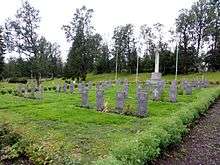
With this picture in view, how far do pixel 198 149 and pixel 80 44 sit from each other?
5423cm

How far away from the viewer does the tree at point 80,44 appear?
206 ft

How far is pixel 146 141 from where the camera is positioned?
29.6 feet

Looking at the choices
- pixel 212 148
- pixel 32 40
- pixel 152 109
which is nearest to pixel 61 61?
pixel 32 40

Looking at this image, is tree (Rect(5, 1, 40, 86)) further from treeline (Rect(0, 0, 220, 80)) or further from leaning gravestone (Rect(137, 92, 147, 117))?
leaning gravestone (Rect(137, 92, 147, 117))

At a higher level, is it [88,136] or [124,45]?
[124,45]

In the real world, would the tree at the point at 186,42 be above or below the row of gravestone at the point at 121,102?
above

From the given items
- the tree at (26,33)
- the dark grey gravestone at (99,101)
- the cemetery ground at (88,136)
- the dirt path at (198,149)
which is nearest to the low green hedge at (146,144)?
the cemetery ground at (88,136)

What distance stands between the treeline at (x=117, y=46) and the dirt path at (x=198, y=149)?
132 ft

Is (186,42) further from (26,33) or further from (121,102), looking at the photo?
(121,102)

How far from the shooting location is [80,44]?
6394 centimetres

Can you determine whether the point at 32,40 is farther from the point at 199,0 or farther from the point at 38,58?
the point at 199,0

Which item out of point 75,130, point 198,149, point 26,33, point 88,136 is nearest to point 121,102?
point 75,130

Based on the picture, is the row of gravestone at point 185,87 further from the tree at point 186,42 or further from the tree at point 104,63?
the tree at point 104,63

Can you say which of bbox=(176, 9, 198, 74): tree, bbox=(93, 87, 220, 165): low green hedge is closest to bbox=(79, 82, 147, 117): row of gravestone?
bbox=(93, 87, 220, 165): low green hedge
